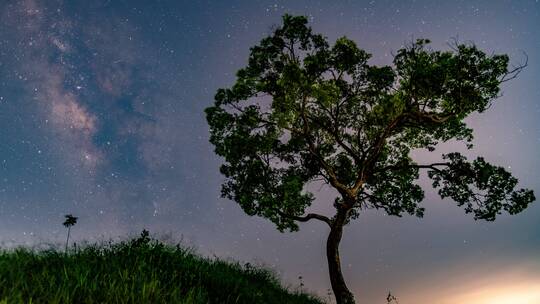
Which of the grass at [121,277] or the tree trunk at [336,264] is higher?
the tree trunk at [336,264]

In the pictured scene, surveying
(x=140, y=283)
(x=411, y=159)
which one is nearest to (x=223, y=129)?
(x=411, y=159)

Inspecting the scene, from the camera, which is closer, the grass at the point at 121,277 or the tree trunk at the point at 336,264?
the grass at the point at 121,277

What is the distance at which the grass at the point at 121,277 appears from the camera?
19.5ft

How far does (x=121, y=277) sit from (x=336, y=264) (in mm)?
12322

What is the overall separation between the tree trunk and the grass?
661 cm

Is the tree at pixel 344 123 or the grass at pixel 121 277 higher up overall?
the tree at pixel 344 123

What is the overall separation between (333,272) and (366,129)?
272 inches

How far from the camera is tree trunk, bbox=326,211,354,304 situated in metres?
16.6

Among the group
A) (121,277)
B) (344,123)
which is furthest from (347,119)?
(121,277)

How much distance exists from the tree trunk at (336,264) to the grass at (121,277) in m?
6.61

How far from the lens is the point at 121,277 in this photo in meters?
6.68

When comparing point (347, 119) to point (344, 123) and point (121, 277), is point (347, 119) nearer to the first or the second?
point (344, 123)

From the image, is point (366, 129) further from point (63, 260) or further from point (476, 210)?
point (63, 260)

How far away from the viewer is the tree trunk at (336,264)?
54.4 ft
